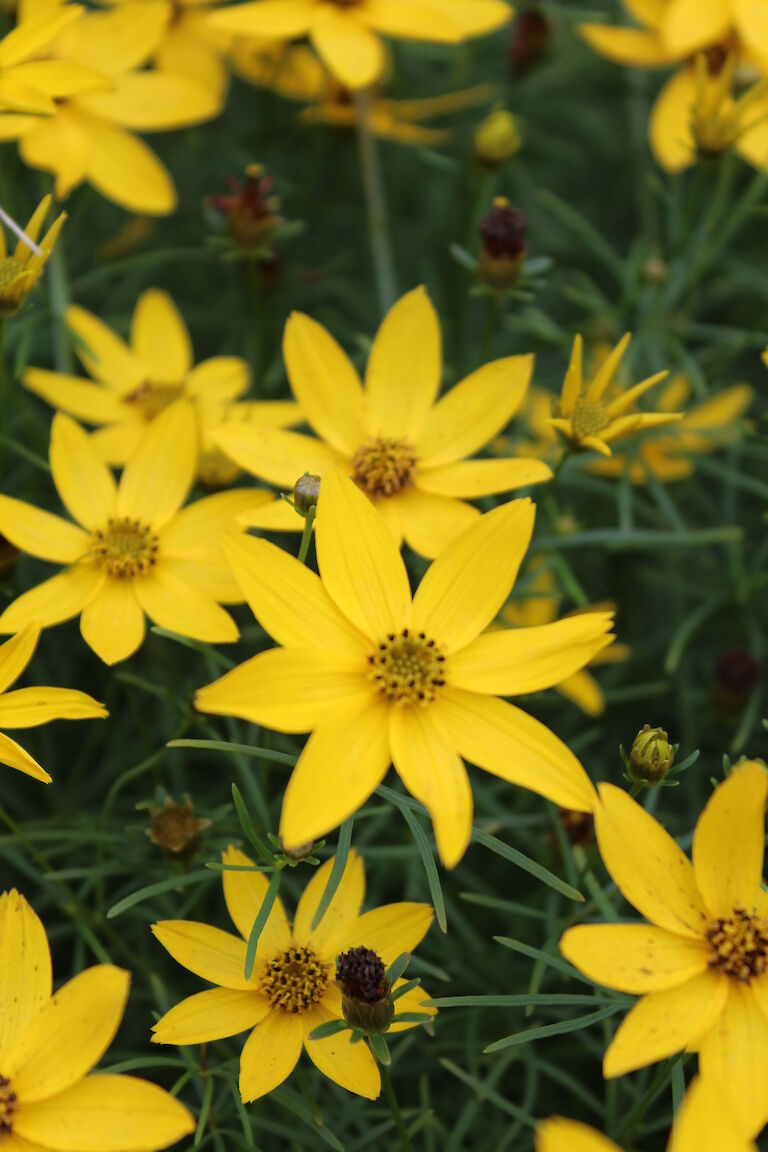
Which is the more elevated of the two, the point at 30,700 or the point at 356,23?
the point at 356,23

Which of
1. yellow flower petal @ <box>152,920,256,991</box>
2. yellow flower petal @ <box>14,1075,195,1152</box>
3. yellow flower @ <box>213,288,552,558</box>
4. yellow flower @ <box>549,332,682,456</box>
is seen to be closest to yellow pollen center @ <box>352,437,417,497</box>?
yellow flower @ <box>213,288,552,558</box>

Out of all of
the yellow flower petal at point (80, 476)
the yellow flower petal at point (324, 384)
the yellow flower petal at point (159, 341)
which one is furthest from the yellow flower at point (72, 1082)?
the yellow flower petal at point (159, 341)

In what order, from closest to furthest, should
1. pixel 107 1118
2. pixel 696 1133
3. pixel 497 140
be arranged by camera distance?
pixel 696 1133
pixel 107 1118
pixel 497 140

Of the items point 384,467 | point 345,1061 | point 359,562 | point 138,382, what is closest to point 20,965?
point 345,1061

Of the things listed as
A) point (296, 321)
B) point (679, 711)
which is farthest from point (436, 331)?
point (679, 711)

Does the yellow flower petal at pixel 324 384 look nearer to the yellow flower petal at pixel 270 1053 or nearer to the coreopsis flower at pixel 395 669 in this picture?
the coreopsis flower at pixel 395 669

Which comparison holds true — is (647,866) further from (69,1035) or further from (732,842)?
(69,1035)
